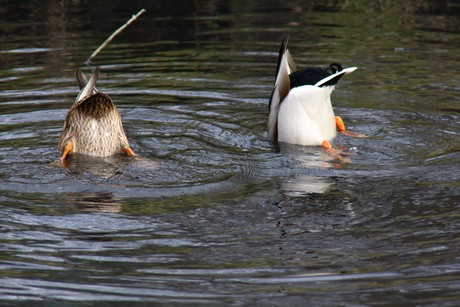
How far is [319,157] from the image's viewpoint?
795 cm

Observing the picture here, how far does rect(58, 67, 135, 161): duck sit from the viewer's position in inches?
305

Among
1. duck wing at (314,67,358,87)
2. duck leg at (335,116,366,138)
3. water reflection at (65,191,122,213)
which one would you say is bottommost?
water reflection at (65,191,122,213)

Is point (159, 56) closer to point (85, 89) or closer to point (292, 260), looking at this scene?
point (85, 89)

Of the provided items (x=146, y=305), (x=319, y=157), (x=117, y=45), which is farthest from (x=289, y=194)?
(x=117, y=45)

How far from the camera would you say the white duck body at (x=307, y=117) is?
8289 millimetres

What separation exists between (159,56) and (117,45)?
1.22 metres

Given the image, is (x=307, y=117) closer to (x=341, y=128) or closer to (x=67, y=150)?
(x=341, y=128)

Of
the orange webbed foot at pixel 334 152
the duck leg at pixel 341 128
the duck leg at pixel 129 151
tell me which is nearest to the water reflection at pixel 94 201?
the duck leg at pixel 129 151

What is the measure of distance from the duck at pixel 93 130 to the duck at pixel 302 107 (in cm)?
162

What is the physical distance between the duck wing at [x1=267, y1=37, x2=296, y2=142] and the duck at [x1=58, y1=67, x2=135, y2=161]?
61.2 inches

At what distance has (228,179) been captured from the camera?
23.3 ft

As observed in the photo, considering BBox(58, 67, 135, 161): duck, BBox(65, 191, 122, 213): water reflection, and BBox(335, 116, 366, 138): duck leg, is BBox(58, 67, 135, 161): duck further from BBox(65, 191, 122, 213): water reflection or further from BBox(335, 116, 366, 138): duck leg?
BBox(335, 116, 366, 138): duck leg

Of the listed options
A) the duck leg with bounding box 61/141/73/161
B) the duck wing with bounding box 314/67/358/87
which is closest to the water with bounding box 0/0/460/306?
the duck leg with bounding box 61/141/73/161

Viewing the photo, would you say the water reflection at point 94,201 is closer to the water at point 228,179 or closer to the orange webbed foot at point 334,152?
the water at point 228,179
